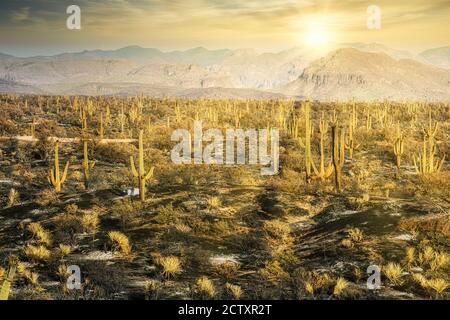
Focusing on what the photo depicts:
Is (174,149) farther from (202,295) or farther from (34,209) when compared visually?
(202,295)

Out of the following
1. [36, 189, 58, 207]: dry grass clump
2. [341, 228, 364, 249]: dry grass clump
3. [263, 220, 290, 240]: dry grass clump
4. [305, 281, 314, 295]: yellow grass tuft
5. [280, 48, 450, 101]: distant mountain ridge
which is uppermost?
[280, 48, 450, 101]: distant mountain ridge

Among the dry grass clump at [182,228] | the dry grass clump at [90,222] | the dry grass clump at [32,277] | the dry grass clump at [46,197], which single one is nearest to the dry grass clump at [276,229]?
the dry grass clump at [182,228]

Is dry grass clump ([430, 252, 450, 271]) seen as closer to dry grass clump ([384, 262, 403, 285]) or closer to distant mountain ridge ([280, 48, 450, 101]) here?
dry grass clump ([384, 262, 403, 285])

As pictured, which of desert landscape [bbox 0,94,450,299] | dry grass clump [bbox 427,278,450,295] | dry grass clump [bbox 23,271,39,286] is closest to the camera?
dry grass clump [bbox 427,278,450,295]

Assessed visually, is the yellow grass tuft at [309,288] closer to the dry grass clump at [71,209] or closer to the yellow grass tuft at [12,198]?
the dry grass clump at [71,209]

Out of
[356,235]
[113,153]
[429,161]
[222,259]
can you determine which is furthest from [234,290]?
[113,153]

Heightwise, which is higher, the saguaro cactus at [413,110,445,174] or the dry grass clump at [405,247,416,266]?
the saguaro cactus at [413,110,445,174]

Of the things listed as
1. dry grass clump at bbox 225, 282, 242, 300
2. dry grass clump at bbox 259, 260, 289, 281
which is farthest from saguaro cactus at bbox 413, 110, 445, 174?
dry grass clump at bbox 225, 282, 242, 300
